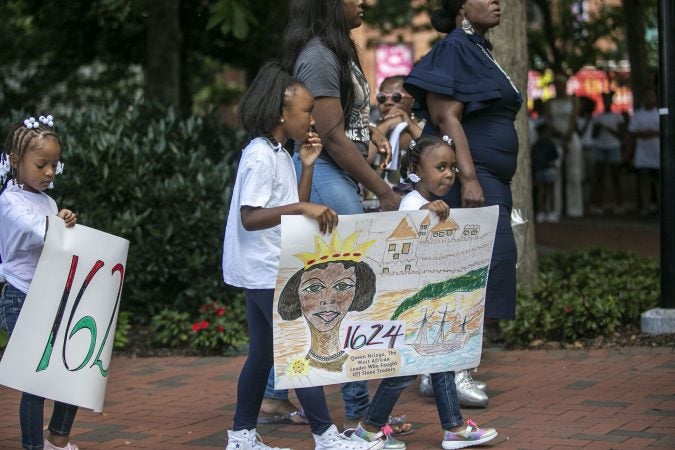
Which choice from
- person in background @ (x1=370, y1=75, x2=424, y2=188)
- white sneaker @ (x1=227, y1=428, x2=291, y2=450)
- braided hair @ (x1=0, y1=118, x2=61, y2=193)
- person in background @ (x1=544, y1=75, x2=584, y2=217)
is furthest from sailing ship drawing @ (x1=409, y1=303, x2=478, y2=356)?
person in background @ (x1=544, y1=75, x2=584, y2=217)

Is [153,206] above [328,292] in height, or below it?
above

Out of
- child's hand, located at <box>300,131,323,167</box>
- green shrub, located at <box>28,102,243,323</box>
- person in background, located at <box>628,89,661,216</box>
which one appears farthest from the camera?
person in background, located at <box>628,89,661,216</box>

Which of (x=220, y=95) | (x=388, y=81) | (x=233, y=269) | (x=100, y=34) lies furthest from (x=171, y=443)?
(x=220, y=95)

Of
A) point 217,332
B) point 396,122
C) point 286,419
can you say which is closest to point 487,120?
point 396,122

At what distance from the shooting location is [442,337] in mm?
4805

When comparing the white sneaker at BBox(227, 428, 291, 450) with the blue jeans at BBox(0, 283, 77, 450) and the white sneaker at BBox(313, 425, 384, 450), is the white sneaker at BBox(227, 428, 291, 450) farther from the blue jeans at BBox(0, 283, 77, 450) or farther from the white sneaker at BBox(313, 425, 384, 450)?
the blue jeans at BBox(0, 283, 77, 450)

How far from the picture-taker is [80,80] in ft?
55.3

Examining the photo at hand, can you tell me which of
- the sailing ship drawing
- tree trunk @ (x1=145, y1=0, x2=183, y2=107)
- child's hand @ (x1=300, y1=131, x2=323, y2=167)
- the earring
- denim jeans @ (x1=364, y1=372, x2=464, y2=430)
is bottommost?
denim jeans @ (x1=364, y1=372, x2=464, y2=430)

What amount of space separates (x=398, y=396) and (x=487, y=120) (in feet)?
4.95

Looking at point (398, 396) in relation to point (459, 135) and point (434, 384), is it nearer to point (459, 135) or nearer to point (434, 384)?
point (434, 384)

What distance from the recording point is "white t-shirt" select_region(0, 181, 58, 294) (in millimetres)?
4348

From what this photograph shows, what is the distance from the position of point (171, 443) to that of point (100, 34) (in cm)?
991

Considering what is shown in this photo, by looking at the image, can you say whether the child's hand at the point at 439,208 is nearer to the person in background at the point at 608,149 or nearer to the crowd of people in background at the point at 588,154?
the crowd of people in background at the point at 588,154

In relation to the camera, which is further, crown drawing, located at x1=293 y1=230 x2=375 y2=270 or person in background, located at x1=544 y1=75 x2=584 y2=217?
person in background, located at x1=544 y1=75 x2=584 y2=217
